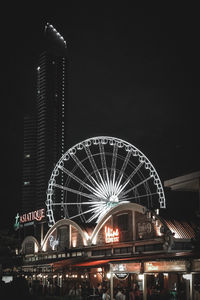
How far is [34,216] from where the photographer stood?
55.5 metres

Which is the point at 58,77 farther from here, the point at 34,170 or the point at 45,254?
the point at 45,254

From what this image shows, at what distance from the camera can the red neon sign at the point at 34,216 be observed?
176ft

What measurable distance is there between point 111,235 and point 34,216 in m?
26.1

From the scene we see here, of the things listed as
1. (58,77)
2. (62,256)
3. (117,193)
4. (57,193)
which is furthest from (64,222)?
(58,77)

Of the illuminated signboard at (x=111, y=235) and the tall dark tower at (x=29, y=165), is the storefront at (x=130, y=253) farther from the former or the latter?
the tall dark tower at (x=29, y=165)

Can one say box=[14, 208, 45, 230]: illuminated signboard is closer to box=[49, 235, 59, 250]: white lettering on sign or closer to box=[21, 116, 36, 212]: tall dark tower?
box=[49, 235, 59, 250]: white lettering on sign

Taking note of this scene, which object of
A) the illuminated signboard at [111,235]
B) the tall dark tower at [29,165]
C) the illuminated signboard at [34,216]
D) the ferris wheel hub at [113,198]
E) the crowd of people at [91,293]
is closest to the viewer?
the crowd of people at [91,293]

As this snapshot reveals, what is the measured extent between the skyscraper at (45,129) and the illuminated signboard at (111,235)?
123605 mm

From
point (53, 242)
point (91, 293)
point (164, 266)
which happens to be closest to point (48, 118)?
point (53, 242)

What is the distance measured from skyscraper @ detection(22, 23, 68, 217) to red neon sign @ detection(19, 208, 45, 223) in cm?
9556

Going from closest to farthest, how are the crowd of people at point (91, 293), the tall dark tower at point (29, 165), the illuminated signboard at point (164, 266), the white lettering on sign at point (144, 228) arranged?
1. the crowd of people at point (91, 293)
2. the illuminated signboard at point (164, 266)
3. the white lettering on sign at point (144, 228)
4. the tall dark tower at point (29, 165)

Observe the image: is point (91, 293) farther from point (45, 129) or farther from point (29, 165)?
point (29, 165)

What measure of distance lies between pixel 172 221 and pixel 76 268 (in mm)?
10860

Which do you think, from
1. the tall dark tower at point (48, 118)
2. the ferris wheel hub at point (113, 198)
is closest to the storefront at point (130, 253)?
the ferris wheel hub at point (113, 198)
